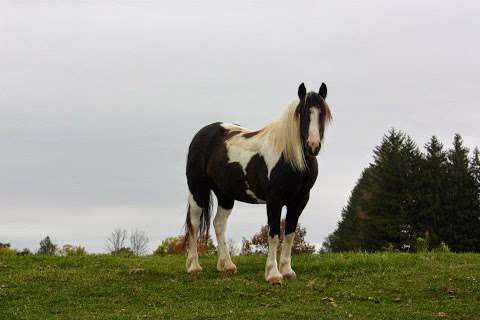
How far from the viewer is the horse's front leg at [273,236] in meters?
10.7

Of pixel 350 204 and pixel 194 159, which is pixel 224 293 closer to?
pixel 194 159

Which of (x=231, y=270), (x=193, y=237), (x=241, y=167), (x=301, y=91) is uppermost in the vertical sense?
(x=301, y=91)

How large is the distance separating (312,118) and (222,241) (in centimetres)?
364

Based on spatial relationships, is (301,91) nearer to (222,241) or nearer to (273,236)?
(273,236)

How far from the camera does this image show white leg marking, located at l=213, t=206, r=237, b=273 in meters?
12.4

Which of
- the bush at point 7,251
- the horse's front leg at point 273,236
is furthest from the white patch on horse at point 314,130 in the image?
the bush at point 7,251

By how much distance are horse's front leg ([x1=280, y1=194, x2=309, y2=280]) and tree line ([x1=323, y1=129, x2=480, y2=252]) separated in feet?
103

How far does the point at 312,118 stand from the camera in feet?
33.5

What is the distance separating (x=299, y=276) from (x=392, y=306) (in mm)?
2582

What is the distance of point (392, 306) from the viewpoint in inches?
376

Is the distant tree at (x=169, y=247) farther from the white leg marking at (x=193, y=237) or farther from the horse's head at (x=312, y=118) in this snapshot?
the horse's head at (x=312, y=118)

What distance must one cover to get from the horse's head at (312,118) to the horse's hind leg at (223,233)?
2.72m

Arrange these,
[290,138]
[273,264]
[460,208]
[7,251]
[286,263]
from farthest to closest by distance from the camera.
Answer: [460,208]
[7,251]
[286,263]
[273,264]
[290,138]

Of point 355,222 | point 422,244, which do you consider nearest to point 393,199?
point 355,222
